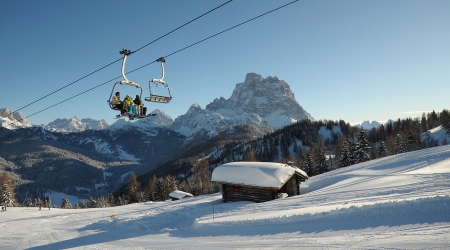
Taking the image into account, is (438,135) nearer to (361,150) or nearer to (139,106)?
(361,150)

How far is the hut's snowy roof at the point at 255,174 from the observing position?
24562 mm

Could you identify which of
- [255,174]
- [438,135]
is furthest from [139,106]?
[438,135]

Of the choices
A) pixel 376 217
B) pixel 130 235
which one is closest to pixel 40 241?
pixel 130 235

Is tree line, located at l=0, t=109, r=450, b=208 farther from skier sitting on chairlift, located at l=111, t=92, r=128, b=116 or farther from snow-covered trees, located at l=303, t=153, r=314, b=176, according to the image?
skier sitting on chairlift, located at l=111, t=92, r=128, b=116

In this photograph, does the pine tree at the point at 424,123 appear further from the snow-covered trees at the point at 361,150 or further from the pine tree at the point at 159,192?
the pine tree at the point at 159,192

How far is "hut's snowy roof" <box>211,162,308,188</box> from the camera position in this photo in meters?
24.6

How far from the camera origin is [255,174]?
25.8 meters

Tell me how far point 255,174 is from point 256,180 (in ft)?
2.90

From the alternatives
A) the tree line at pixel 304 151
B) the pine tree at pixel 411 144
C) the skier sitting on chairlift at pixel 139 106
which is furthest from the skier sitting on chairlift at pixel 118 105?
the pine tree at pixel 411 144

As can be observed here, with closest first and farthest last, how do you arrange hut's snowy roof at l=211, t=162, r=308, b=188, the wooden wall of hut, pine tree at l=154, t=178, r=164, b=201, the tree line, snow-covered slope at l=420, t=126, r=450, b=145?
1. hut's snowy roof at l=211, t=162, r=308, b=188
2. the wooden wall of hut
3. the tree line
4. pine tree at l=154, t=178, r=164, b=201
5. snow-covered slope at l=420, t=126, r=450, b=145

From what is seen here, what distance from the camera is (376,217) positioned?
436 inches

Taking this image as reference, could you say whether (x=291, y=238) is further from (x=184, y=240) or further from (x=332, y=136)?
(x=332, y=136)

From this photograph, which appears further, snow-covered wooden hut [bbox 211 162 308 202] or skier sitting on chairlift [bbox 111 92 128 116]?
snow-covered wooden hut [bbox 211 162 308 202]

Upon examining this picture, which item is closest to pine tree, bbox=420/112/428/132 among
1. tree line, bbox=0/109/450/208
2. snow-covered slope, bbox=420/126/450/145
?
tree line, bbox=0/109/450/208
